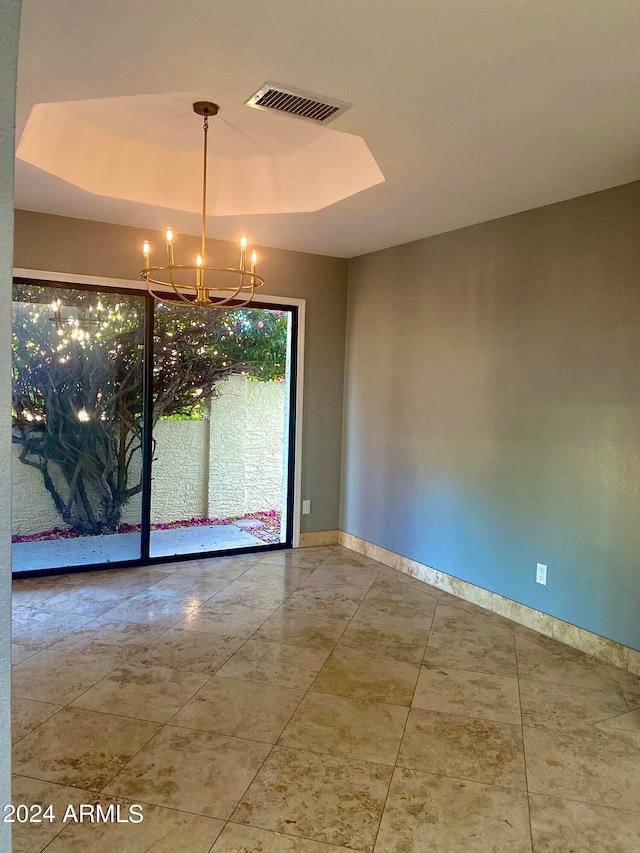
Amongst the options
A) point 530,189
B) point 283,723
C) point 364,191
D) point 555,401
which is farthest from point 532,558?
point 364,191

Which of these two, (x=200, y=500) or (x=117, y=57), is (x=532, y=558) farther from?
(x=117, y=57)

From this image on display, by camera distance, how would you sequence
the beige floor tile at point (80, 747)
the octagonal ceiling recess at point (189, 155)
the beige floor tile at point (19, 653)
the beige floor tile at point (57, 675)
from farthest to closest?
the octagonal ceiling recess at point (189, 155), the beige floor tile at point (19, 653), the beige floor tile at point (57, 675), the beige floor tile at point (80, 747)

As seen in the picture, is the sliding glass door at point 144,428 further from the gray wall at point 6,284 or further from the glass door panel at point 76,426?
the gray wall at point 6,284

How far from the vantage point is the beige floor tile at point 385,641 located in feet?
10.4

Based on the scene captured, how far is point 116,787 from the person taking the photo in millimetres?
2061

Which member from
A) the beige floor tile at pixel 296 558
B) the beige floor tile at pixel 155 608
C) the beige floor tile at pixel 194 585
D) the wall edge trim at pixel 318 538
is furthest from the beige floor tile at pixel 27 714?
the wall edge trim at pixel 318 538

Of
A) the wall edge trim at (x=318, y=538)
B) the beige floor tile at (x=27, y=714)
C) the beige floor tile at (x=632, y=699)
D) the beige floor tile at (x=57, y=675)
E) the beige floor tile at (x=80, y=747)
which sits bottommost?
the beige floor tile at (x=80, y=747)

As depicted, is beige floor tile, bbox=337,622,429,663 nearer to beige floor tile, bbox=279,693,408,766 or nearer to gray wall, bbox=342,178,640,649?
beige floor tile, bbox=279,693,408,766

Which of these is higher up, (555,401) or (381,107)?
(381,107)

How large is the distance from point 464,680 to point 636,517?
1.20 m

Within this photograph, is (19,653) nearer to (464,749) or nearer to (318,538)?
(464,749)

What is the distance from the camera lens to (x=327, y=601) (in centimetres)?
392

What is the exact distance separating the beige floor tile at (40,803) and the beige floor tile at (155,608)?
137 cm

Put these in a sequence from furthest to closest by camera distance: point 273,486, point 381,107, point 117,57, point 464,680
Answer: point 273,486
point 464,680
point 381,107
point 117,57
